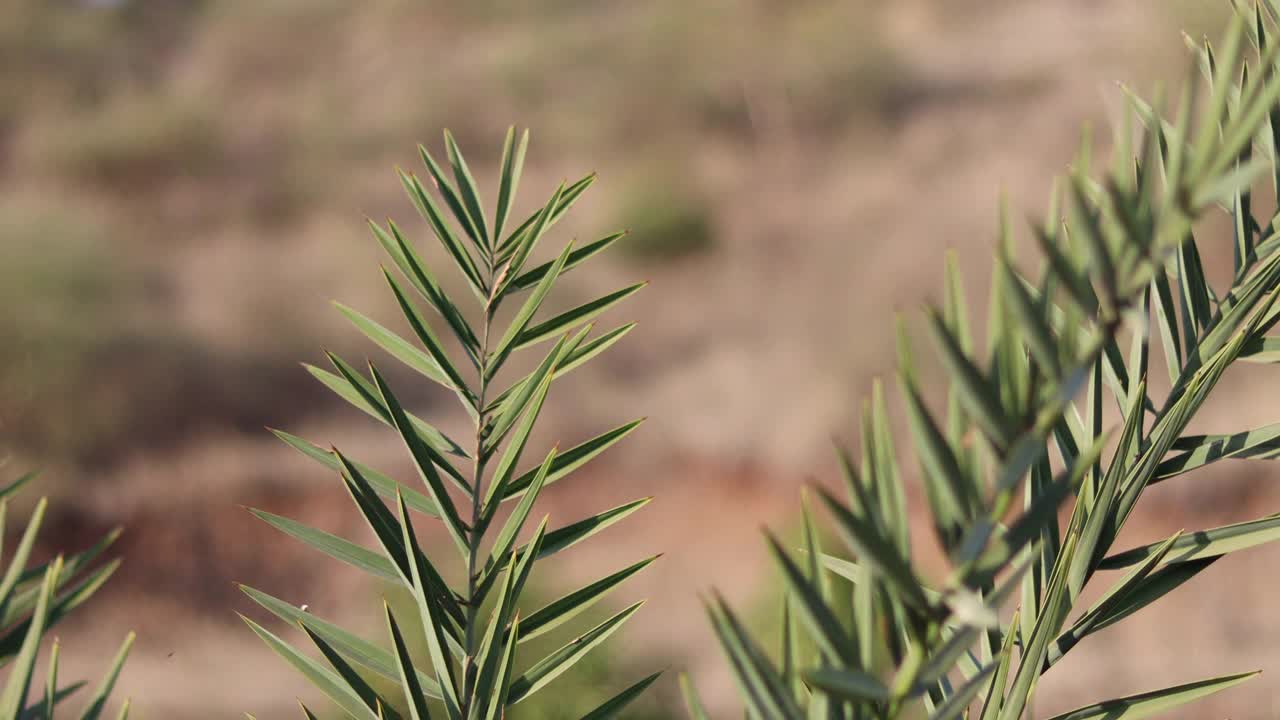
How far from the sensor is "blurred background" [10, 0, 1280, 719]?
3521 mm

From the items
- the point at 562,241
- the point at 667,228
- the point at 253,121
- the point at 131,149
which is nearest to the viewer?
the point at 562,241

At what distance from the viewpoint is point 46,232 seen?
17.1 ft

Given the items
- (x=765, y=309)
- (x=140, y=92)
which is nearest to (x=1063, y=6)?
(x=765, y=309)

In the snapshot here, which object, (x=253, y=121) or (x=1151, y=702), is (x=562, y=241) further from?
(x=1151, y=702)

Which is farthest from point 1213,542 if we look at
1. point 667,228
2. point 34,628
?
point 667,228

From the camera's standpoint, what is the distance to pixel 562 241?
555 centimetres

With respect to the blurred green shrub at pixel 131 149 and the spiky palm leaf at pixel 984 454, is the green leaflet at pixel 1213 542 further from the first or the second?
the blurred green shrub at pixel 131 149

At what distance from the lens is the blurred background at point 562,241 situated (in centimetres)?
352

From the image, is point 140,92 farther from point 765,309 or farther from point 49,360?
point 765,309

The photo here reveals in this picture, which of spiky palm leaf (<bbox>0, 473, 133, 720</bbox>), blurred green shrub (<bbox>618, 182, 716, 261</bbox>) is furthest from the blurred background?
spiky palm leaf (<bbox>0, 473, 133, 720</bbox>)

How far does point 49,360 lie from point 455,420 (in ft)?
6.44

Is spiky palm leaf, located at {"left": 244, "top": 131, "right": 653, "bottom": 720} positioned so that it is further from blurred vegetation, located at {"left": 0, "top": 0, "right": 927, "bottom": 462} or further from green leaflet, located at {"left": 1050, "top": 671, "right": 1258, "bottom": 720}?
blurred vegetation, located at {"left": 0, "top": 0, "right": 927, "bottom": 462}

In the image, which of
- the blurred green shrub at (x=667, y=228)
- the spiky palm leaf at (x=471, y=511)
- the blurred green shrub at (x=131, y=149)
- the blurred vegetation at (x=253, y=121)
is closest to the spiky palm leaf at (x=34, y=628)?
the spiky palm leaf at (x=471, y=511)

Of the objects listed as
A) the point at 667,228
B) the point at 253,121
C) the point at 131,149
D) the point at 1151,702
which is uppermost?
the point at 253,121
